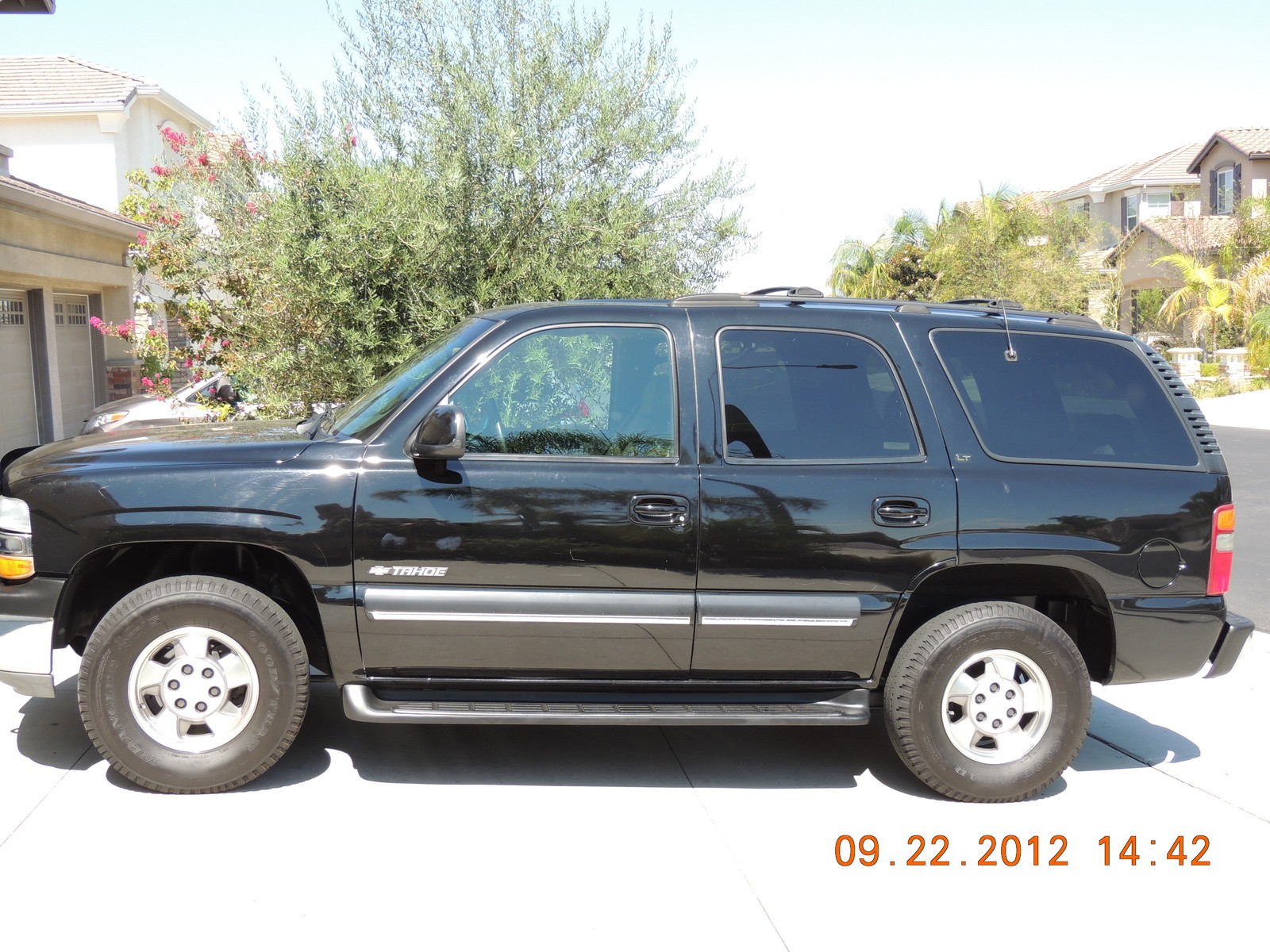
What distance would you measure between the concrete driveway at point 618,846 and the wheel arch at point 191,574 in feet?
1.95

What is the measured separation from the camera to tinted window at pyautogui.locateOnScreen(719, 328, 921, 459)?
4.75 m

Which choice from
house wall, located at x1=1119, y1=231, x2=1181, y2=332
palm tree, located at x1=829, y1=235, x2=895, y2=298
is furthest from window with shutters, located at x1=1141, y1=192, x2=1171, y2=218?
palm tree, located at x1=829, y1=235, x2=895, y2=298

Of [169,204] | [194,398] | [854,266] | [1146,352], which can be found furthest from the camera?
[854,266]

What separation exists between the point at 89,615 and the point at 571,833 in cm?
222

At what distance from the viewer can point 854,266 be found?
171 feet

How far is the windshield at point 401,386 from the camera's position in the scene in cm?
474

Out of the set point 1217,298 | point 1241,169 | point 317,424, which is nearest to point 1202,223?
point 1241,169

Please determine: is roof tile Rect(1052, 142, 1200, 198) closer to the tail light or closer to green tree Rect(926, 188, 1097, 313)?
green tree Rect(926, 188, 1097, 313)

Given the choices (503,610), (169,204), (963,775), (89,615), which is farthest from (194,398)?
(963,775)

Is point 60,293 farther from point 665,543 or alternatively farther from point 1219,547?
point 1219,547

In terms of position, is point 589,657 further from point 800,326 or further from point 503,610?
point 800,326

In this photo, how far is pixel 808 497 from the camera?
4.64 m

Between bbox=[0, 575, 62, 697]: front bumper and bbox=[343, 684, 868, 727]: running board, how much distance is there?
115cm

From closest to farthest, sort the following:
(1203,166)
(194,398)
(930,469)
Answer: (930,469), (194,398), (1203,166)
